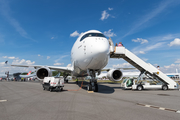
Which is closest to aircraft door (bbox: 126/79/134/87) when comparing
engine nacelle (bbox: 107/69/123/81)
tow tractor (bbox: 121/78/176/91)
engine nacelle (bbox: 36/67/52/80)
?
tow tractor (bbox: 121/78/176/91)

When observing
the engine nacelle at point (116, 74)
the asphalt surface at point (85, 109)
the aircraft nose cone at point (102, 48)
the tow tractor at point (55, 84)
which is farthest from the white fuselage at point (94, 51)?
the engine nacelle at point (116, 74)

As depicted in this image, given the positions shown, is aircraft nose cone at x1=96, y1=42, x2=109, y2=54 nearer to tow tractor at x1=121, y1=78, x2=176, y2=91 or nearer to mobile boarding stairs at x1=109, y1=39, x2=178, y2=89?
mobile boarding stairs at x1=109, y1=39, x2=178, y2=89

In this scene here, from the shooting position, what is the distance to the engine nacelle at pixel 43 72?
47.6 feet

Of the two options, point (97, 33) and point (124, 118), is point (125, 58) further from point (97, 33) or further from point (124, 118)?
point (124, 118)

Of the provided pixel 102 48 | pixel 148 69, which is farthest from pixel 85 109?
pixel 148 69

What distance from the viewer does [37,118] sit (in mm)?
→ 4074

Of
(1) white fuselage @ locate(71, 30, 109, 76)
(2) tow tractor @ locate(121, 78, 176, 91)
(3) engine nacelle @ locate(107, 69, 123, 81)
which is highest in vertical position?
(1) white fuselage @ locate(71, 30, 109, 76)

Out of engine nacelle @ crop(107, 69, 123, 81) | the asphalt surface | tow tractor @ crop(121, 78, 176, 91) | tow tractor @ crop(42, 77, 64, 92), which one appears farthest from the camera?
tow tractor @ crop(121, 78, 176, 91)

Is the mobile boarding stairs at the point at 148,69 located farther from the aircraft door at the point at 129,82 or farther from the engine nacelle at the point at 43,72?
the engine nacelle at the point at 43,72

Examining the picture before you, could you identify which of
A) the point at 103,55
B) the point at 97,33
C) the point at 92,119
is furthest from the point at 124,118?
the point at 97,33

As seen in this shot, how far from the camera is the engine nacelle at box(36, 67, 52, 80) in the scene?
14500mm

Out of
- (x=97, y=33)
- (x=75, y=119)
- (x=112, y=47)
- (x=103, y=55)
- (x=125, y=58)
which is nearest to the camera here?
(x=75, y=119)

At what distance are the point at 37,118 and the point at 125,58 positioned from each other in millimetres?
12493

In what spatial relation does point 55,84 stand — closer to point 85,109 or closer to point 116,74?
point 116,74
